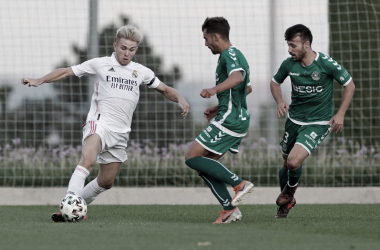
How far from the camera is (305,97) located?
263 inches

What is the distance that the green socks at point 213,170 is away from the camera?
227 inches

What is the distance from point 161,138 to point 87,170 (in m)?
4.61

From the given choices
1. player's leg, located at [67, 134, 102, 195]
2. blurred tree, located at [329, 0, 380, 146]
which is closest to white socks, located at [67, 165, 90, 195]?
player's leg, located at [67, 134, 102, 195]

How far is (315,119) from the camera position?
662cm

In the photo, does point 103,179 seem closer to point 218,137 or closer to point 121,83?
point 121,83

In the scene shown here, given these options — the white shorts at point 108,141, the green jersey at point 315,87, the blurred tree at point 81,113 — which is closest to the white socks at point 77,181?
the white shorts at point 108,141

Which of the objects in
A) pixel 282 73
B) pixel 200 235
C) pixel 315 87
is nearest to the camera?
pixel 200 235

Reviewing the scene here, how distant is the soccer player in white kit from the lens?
20.9ft

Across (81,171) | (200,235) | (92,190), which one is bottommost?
(200,235)

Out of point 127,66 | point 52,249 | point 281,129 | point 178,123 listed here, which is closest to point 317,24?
point 281,129

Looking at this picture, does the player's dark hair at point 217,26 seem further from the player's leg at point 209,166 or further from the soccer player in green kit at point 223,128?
the player's leg at point 209,166

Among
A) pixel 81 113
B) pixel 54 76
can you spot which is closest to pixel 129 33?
pixel 54 76

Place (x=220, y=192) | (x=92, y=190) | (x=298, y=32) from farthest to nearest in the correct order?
(x=92, y=190), (x=298, y=32), (x=220, y=192)

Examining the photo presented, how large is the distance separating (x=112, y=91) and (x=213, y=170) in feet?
4.81
